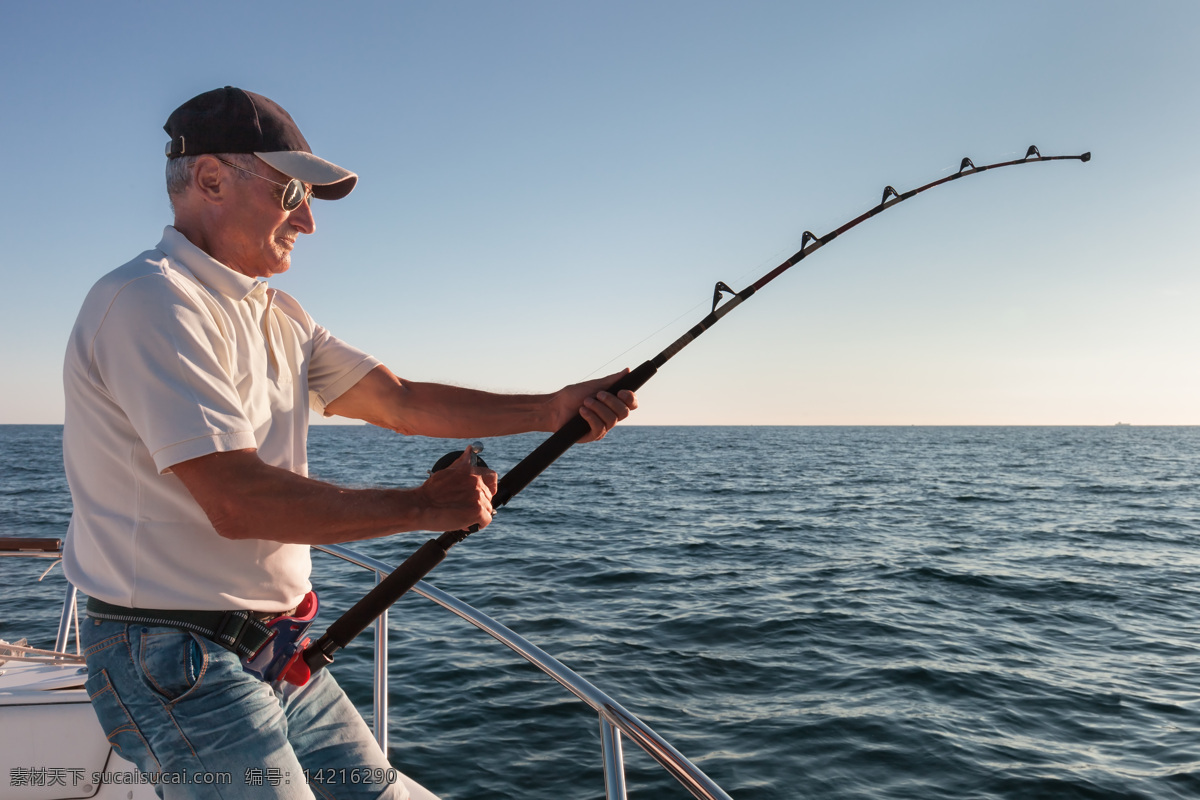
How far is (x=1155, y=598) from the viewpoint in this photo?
10305 millimetres

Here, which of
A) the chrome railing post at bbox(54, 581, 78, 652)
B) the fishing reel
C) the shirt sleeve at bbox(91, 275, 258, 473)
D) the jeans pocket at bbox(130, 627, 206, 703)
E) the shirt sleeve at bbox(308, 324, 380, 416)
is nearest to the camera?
the shirt sleeve at bbox(91, 275, 258, 473)

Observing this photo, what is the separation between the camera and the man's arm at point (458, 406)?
2045mm

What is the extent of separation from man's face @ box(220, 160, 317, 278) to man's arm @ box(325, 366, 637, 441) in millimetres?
504

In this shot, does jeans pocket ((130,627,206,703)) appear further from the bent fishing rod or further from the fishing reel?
the fishing reel

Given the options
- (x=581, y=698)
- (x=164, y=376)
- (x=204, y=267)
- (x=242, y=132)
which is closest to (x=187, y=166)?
(x=242, y=132)

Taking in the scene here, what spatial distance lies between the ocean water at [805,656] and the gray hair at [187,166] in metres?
4.31

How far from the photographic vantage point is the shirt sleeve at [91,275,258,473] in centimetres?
122

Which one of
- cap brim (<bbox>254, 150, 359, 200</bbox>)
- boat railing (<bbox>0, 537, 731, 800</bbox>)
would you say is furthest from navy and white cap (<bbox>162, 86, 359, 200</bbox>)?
boat railing (<bbox>0, 537, 731, 800</bbox>)

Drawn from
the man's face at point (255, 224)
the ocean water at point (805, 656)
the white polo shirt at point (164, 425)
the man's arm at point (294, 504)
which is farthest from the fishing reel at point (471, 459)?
the ocean water at point (805, 656)

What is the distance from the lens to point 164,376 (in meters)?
1.23

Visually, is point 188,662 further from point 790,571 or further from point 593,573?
point 790,571

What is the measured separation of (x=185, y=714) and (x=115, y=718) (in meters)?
0.14

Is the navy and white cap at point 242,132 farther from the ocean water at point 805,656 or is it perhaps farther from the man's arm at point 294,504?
the ocean water at point 805,656

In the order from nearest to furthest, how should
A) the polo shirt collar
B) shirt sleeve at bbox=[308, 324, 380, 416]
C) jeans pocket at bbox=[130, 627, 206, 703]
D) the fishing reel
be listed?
jeans pocket at bbox=[130, 627, 206, 703]
the polo shirt collar
the fishing reel
shirt sleeve at bbox=[308, 324, 380, 416]
